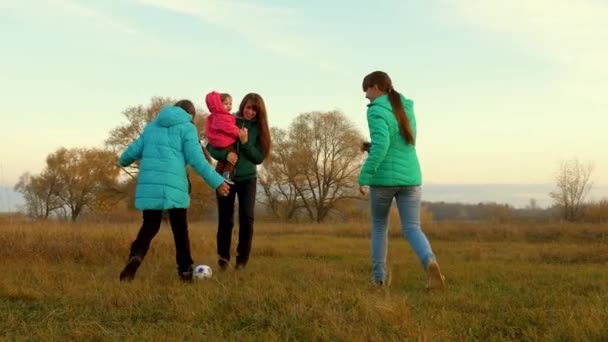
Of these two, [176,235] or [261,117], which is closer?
[176,235]

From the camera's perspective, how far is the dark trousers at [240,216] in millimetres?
6375

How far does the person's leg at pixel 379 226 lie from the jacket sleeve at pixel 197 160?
5.11 feet

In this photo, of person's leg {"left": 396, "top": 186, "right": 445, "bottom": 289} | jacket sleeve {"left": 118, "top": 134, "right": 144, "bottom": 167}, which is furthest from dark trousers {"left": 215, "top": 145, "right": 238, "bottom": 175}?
person's leg {"left": 396, "top": 186, "right": 445, "bottom": 289}

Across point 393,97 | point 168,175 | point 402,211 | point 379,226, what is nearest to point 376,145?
point 393,97

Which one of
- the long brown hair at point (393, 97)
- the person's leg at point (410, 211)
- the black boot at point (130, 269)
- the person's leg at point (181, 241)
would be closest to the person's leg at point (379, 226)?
the person's leg at point (410, 211)

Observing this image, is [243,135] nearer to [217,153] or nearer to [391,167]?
[217,153]

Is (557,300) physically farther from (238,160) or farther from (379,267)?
(238,160)

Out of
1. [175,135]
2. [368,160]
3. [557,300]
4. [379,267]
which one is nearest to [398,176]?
[368,160]

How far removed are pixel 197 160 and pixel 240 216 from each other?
3.92ft

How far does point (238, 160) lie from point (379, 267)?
202 centimetres

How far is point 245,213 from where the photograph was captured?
252 inches

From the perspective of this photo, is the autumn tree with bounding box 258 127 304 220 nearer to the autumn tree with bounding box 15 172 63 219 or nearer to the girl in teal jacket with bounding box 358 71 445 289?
the autumn tree with bounding box 15 172 63 219

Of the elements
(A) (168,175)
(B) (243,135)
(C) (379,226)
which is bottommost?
(C) (379,226)

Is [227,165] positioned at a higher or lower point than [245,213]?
higher
